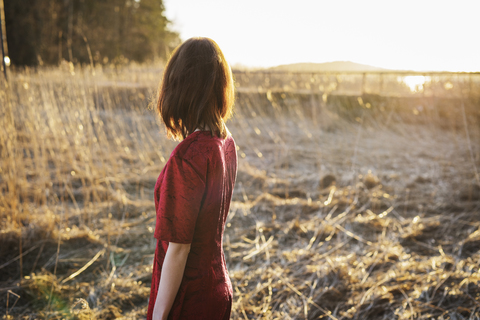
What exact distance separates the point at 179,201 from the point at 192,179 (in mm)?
57

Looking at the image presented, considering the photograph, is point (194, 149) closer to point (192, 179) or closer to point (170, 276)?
point (192, 179)

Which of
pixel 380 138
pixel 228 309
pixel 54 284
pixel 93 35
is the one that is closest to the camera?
pixel 228 309

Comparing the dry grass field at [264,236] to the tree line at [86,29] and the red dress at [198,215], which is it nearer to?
the red dress at [198,215]

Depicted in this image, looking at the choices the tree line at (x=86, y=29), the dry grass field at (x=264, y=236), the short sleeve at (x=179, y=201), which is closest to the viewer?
the short sleeve at (x=179, y=201)

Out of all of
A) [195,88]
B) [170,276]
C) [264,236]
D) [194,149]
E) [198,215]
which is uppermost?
[195,88]

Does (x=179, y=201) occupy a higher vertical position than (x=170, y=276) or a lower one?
higher

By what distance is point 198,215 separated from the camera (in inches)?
32.4

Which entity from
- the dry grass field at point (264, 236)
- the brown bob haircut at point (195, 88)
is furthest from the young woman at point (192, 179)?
the dry grass field at point (264, 236)

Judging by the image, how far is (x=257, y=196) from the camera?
11.5 feet

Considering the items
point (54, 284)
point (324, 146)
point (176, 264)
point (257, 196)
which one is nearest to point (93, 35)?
point (324, 146)

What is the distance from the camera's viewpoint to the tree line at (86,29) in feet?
48.6

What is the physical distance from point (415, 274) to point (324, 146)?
399cm

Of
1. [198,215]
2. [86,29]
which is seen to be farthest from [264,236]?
[86,29]

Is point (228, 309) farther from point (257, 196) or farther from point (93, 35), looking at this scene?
point (93, 35)
